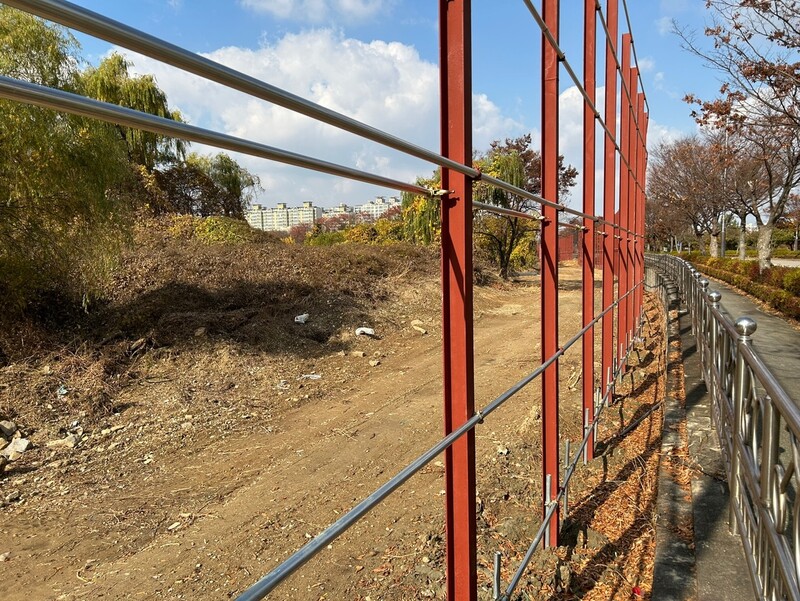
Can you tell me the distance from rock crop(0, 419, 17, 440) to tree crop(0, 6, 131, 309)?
218 centimetres

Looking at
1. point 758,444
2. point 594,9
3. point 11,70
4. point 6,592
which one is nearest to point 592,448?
point 758,444

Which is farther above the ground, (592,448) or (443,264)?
(443,264)

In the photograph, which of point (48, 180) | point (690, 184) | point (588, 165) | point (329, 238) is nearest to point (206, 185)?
point (329, 238)

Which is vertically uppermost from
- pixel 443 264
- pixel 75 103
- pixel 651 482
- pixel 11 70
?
pixel 11 70

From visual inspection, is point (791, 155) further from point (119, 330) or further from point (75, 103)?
point (75, 103)

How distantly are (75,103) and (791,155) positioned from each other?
17.5 m

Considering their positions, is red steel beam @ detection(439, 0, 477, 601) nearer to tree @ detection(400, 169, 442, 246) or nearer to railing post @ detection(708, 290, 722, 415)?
railing post @ detection(708, 290, 722, 415)

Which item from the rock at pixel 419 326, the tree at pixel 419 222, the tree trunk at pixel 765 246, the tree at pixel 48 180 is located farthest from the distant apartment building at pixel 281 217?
the tree trunk at pixel 765 246

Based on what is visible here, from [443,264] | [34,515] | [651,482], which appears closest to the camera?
[443,264]

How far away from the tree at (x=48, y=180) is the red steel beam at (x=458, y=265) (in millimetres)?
5996

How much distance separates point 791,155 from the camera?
556 inches

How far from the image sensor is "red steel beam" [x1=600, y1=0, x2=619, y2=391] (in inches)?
205

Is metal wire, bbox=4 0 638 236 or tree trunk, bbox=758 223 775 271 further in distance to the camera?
tree trunk, bbox=758 223 775 271

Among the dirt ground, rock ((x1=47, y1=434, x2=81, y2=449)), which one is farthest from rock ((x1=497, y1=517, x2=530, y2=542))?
rock ((x1=47, y1=434, x2=81, y2=449))
